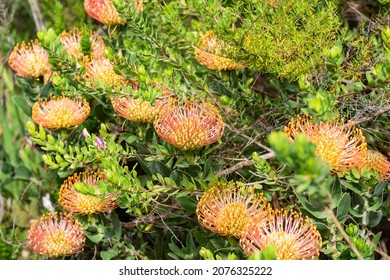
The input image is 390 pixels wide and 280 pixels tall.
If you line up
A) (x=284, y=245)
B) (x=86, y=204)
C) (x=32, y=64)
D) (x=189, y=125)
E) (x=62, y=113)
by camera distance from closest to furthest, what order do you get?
Answer: (x=284, y=245) → (x=189, y=125) → (x=86, y=204) → (x=62, y=113) → (x=32, y=64)

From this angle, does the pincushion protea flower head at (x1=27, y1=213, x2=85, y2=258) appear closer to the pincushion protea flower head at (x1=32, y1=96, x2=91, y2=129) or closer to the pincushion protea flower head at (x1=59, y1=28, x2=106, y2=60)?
the pincushion protea flower head at (x1=32, y1=96, x2=91, y2=129)

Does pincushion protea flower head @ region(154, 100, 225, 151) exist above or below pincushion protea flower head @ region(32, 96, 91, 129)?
above

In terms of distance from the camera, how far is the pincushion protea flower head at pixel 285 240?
1187 mm

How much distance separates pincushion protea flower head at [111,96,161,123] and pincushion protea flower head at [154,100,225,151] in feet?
0.08

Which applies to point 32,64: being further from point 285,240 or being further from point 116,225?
point 285,240

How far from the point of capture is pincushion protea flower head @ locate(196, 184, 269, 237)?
1257 mm

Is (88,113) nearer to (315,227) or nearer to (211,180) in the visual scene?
(211,180)

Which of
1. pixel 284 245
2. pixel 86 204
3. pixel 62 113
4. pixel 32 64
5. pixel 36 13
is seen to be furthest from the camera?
pixel 36 13

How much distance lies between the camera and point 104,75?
158cm

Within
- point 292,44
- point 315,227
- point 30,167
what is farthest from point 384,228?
point 30,167

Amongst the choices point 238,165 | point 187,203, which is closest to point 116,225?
point 187,203

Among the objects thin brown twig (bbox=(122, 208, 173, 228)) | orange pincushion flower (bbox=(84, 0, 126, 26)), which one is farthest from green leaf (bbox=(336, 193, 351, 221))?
orange pincushion flower (bbox=(84, 0, 126, 26))

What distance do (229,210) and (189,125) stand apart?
219 millimetres

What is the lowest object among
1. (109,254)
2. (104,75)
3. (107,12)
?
(109,254)
